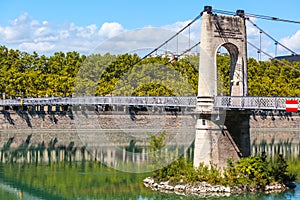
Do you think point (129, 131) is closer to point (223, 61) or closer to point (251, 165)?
point (223, 61)

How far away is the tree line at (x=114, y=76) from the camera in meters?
62.5

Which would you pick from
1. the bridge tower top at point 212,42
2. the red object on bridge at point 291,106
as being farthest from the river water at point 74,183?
the bridge tower top at point 212,42

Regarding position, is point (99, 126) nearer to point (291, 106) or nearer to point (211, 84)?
point (211, 84)

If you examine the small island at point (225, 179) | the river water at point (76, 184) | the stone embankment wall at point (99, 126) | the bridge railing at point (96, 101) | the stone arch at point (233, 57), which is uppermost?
the stone arch at point (233, 57)

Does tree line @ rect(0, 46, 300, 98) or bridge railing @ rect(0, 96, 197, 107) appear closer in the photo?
bridge railing @ rect(0, 96, 197, 107)

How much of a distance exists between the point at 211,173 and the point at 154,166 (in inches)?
162

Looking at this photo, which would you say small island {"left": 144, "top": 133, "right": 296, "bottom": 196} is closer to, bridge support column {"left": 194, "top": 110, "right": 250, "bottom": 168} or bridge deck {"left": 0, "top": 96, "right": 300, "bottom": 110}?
bridge support column {"left": 194, "top": 110, "right": 250, "bottom": 168}

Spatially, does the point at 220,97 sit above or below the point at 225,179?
above

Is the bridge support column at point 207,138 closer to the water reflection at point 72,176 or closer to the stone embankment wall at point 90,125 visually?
the water reflection at point 72,176

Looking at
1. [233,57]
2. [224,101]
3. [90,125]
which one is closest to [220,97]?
[224,101]

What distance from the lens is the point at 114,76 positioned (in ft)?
220

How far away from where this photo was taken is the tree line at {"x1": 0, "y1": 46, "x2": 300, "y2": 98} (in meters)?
62.5

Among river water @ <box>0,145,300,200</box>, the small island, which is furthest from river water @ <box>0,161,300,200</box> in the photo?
the small island

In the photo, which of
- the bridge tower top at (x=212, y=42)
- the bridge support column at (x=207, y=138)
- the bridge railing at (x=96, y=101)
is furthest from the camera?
the bridge railing at (x=96, y=101)
